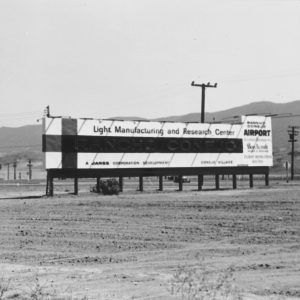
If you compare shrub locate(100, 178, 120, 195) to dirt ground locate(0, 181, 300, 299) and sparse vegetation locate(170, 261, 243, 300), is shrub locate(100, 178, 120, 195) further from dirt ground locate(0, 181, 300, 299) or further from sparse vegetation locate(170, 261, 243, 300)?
sparse vegetation locate(170, 261, 243, 300)

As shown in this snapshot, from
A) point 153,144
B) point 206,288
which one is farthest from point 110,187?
point 206,288

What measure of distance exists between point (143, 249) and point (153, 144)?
27473 millimetres

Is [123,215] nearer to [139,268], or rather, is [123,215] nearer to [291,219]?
[291,219]

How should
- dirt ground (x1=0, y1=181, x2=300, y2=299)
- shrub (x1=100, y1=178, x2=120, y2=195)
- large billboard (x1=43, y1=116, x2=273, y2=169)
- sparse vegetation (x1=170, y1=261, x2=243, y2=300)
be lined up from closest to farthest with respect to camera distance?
1. sparse vegetation (x1=170, y1=261, x2=243, y2=300)
2. dirt ground (x1=0, y1=181, x2=300, y2=299)
3. large billboard (x1=43, y1=116, x2=273, y2=169)
4. shrub (x1=100, y1=178, x2=120, y2=195)

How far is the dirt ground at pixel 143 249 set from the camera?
438 inches

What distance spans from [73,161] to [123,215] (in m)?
15.3

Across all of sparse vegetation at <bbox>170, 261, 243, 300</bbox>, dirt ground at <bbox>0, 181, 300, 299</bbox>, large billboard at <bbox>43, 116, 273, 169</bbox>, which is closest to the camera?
sparse vegetation at <bbox>170, 261, 243, 300</bbox>

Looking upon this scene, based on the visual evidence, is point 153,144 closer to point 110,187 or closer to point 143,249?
point 110,187

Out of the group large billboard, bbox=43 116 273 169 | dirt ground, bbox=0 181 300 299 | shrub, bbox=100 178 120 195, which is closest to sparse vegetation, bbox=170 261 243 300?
dirt ground, bbox=0 181 300 299

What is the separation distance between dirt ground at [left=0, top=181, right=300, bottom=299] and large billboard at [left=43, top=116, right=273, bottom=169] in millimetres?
12019

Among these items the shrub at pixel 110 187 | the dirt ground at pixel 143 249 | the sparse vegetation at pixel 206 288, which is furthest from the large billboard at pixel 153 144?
the sparse vegetation at pixel 206 288

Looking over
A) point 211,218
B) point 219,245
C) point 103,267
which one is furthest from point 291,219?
point 103,267

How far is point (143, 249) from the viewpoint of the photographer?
15.9 meters

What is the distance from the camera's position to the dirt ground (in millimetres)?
11117
